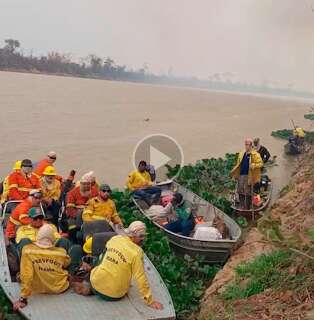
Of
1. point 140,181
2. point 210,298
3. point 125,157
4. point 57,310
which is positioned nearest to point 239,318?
point 210,298

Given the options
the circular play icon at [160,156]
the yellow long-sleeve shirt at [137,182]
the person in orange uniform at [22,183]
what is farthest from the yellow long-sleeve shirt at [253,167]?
the circular play icon at [160,156]

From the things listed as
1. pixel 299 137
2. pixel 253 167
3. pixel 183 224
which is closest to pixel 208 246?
pixel 183 224

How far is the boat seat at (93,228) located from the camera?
22.1 ft

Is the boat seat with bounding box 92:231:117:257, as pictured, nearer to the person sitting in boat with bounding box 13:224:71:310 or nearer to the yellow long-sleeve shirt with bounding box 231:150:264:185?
Result: the person sitting in boat with bounding box 13:224:71:310

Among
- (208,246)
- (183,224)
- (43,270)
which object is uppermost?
(43,270)

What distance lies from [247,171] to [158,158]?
250 inches

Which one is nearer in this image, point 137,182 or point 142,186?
point 142,186

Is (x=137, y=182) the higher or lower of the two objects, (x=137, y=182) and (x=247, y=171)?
the lower

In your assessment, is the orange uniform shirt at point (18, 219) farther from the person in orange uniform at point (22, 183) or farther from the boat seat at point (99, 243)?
the person in orange uniform at point (22, 183)

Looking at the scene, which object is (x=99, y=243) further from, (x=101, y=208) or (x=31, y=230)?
(x=101, y=208)

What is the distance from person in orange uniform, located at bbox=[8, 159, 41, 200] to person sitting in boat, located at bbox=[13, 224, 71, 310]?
3156 mm

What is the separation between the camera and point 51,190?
8.46 m

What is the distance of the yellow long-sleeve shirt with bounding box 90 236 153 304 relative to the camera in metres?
5.15

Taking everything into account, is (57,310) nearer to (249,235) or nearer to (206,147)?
(249,235)
